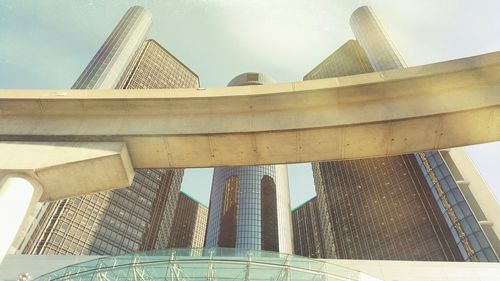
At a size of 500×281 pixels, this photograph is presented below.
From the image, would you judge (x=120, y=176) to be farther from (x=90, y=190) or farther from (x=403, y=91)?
(x=403, y=91)

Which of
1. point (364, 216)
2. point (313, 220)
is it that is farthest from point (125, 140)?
point (313, 220)

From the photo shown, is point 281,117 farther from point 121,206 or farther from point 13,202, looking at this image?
point 121,206

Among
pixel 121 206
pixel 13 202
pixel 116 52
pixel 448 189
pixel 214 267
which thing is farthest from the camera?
pixel 116 52

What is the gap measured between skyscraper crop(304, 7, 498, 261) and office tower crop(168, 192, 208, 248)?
6835cm

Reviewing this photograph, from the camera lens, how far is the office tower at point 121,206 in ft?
323

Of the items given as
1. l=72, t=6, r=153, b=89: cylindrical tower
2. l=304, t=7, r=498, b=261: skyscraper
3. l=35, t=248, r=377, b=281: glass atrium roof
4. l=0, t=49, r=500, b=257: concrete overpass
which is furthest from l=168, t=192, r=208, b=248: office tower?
l=0, t=49, r=500, b=257: concrete overpass

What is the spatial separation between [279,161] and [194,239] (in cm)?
17575

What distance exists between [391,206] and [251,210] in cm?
4670

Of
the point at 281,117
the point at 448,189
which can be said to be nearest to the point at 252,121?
the point at 281,117

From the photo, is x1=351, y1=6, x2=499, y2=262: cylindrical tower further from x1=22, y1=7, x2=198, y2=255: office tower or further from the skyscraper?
x1=22, y1=7, x2=198, y2=255: office tower

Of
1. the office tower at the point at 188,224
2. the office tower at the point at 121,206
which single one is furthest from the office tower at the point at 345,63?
the office tower at the point at 188,224

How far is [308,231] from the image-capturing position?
17200cm

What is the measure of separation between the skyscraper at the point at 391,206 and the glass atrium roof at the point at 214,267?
251 ft

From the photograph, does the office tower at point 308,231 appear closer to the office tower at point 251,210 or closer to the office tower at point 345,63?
the office tower at point 251,210
